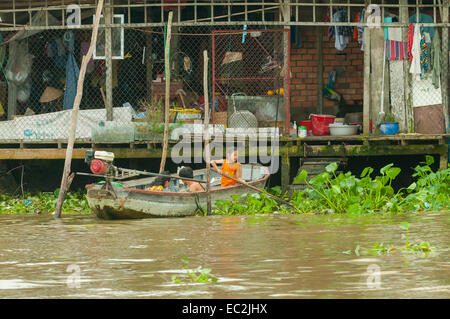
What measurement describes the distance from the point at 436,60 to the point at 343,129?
2.25 m

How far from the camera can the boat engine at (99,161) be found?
454 inches

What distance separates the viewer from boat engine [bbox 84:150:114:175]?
1154 centimetres

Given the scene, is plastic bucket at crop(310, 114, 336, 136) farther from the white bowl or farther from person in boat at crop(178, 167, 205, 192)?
person in boat at crop(178, 167, 205, 192)

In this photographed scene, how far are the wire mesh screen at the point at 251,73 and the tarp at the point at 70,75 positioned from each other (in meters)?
2.87

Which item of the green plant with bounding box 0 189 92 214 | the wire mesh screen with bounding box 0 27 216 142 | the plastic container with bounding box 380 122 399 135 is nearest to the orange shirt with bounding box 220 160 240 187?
the green plant with bounding box 0 189 92 214

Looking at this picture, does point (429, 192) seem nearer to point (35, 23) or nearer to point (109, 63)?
A: point (109, 63)

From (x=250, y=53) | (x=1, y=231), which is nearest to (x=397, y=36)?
(x=250, y=53)

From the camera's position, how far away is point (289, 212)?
41.3 feet

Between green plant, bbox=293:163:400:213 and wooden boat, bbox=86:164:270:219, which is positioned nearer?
wooden boat, bbox=86:164:270:219

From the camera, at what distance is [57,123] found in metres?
14.3

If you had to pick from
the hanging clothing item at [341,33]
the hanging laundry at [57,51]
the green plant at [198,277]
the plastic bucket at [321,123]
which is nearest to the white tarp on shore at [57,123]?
the hanging laundry at [57,51]

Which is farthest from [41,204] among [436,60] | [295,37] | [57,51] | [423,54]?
[436,60]

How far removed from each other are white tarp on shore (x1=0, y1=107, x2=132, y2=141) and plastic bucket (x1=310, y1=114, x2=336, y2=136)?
364 centimetres

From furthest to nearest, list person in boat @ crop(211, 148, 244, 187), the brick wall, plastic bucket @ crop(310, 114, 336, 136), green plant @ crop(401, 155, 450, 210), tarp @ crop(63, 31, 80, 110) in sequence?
the brick wall < tarp @ crop(63, 31, 80, 110) < plastic bucket @ crop(310, 114, 336, 136) < person in boat @ crop(211, 148, 244, 187) < green plant @ crop(401, 155, 450, 210)
